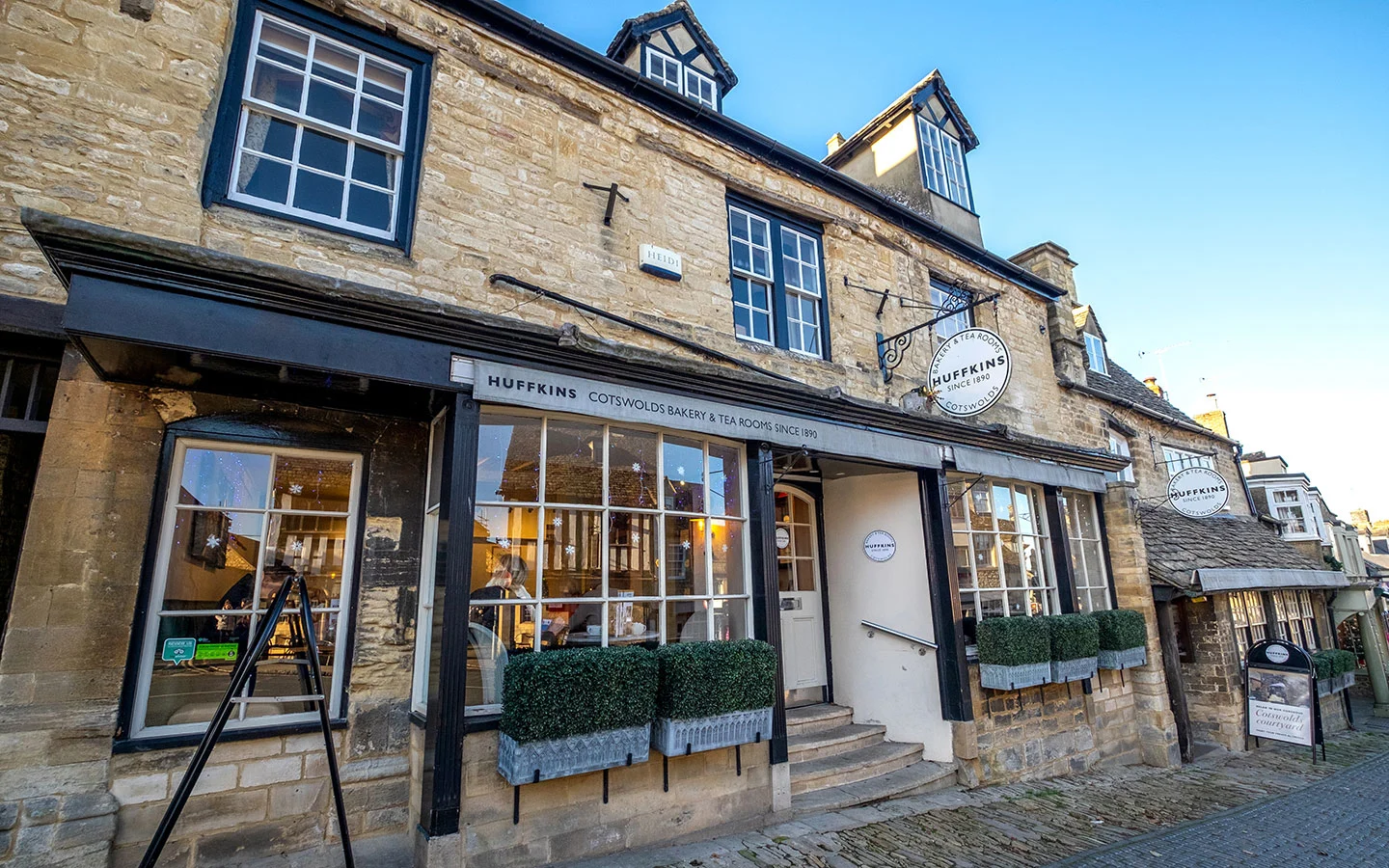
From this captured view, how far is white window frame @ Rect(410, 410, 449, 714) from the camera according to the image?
452 centimetres

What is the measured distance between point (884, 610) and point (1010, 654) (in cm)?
135

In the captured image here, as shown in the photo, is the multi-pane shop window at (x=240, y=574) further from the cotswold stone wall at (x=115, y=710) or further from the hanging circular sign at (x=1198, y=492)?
the hanging circular sign at (x=1198, y=492)

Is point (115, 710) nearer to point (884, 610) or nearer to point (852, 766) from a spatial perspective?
point (852, 766)

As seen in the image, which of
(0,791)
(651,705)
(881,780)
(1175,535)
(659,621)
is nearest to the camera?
(0,791)

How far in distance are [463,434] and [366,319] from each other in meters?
0.96

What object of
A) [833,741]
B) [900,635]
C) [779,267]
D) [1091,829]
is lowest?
[1091,829]

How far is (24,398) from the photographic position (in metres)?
4.11

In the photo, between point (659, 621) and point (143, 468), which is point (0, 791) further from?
point (659, 621)

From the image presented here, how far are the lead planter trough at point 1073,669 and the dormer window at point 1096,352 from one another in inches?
354

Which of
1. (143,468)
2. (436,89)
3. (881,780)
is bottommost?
(881,780)

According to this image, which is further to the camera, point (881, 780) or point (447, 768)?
point (881, 780)

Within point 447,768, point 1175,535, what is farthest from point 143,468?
point 1175,535

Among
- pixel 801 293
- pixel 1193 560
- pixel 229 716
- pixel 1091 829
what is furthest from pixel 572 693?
pixel 1193 560

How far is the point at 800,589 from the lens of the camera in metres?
7.90
